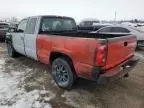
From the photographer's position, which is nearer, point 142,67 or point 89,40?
point 89,40

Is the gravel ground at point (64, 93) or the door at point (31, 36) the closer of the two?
the gravel ground at point (64, 93)

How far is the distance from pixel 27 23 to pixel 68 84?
115 inches

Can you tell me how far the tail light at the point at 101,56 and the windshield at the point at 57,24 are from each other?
2.53m

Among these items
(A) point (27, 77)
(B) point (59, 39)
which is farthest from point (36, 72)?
(B) point (59, 39)

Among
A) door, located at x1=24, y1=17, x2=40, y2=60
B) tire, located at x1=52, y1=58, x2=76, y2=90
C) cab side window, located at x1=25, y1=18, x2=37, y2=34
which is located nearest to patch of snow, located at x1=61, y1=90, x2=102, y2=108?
tire, located at x1=52, y1=58, x2=76, y2=90

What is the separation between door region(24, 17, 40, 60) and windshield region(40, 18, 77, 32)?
8.4 inches

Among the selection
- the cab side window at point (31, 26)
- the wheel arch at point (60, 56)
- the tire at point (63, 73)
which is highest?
the cab side window at point (31, 26)

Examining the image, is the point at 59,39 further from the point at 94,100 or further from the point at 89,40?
the point at 94,100

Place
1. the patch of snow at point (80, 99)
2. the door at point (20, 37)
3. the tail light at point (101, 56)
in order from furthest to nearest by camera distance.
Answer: the door at point (20, 37) → the patch of snow at point (80, 99) → the tail light at point (101, 56)

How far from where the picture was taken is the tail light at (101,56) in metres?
3.46

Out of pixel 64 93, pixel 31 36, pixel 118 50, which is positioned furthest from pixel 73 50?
pixel 31 36

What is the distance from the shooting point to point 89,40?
3.61m

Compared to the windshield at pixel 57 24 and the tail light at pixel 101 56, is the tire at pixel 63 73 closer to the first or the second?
the tail light at pixel 101 56

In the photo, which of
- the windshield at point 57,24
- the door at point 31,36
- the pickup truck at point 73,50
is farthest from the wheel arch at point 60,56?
the windshield at point 57,24
